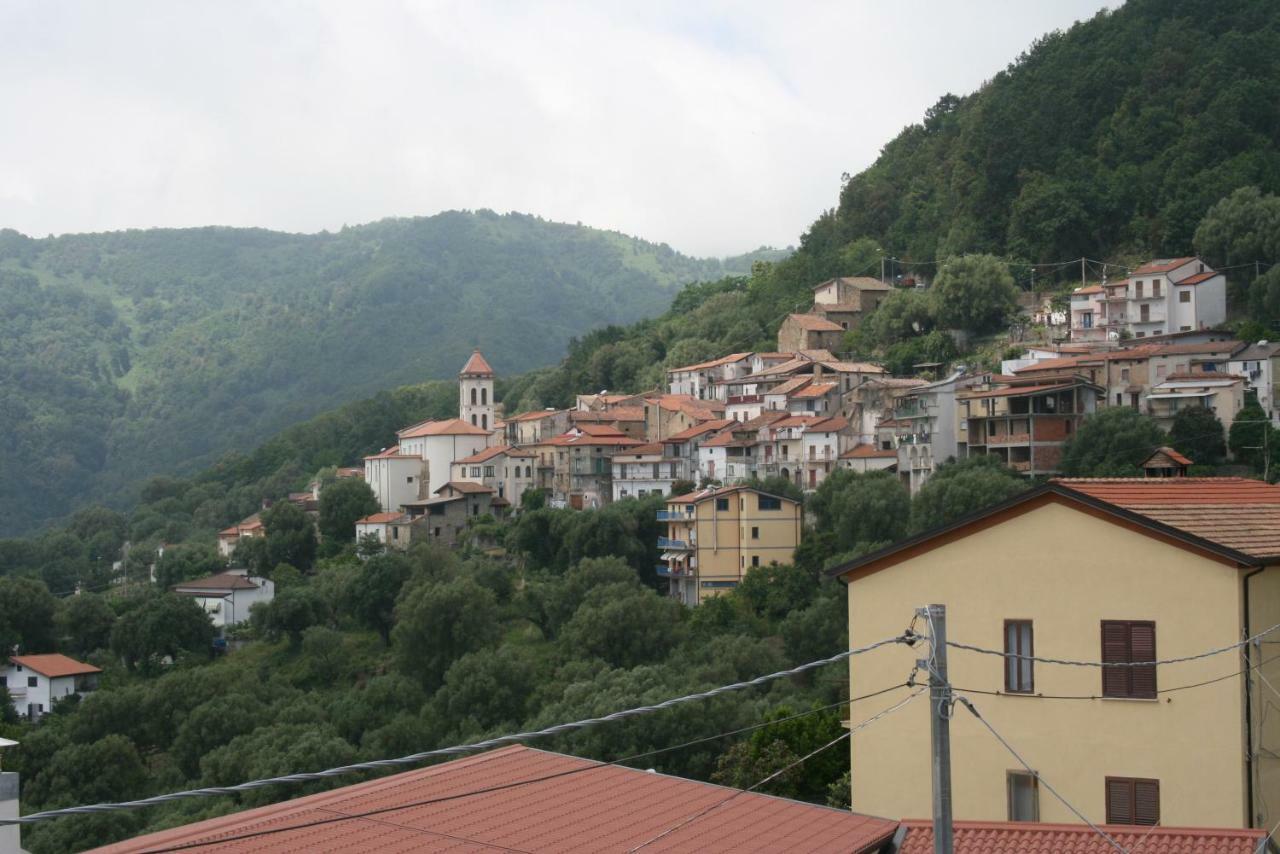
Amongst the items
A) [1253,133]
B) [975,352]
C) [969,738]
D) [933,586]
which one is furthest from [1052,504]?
[1253,133]

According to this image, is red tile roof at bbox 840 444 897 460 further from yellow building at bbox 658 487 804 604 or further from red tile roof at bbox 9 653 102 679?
red tile roof at bbox 9 653 102 679

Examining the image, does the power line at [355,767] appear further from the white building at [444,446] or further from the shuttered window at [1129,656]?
the white building at [444,446]

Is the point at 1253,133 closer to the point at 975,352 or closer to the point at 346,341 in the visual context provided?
the point at 975,352

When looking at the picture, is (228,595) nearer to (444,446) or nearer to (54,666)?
(54,666)

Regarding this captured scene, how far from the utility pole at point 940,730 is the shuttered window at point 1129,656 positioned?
601 centimetres

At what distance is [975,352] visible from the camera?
6128 cm

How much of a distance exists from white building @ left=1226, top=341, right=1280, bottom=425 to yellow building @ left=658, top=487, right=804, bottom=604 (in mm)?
15707

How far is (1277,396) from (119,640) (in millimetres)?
43698

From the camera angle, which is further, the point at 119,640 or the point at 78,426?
the point at 78,426

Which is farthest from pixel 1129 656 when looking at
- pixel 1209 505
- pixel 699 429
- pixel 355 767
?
pixel 699 429

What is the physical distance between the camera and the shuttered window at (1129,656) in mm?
13586

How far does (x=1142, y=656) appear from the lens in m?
13.6

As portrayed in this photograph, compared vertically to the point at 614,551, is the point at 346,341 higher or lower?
higher

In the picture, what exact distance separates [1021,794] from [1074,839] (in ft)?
8.50
